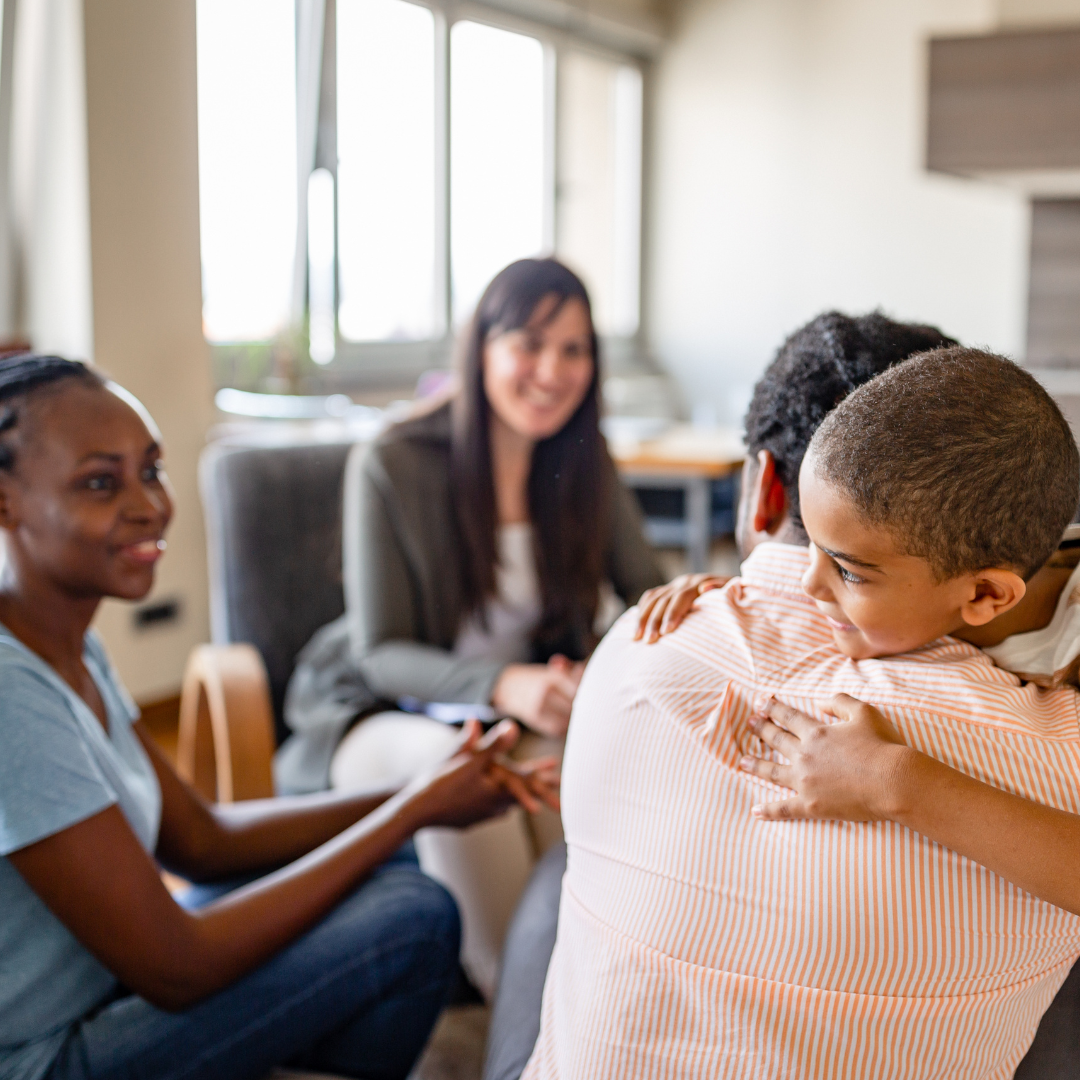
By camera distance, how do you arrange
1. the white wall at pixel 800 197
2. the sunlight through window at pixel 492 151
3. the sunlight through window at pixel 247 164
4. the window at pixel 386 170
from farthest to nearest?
the white wall at pixel 800 197, the sunlight through window at pixel 492 151, the window at pixel 386 170, the sunlight through window at pixel 247 164

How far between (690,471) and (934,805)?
2665mm

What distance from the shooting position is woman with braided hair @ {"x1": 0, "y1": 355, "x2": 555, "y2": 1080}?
0.96m

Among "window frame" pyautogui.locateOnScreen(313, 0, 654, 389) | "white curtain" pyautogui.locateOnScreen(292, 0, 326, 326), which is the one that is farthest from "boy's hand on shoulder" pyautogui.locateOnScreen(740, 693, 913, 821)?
"window frame" pyautogui.locateOnScreen(313, 0, 654, 389)

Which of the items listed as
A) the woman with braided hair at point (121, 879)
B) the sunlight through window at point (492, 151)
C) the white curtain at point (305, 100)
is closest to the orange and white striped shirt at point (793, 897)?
the woman with braided hair at point (121, 879)

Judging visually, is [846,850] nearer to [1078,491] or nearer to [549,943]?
[1078,491]

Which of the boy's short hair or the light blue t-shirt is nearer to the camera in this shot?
the boy's short hair

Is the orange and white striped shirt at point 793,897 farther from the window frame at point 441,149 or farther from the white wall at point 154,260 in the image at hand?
the window frame at point 441,149

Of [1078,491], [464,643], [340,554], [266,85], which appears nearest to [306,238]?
[266,85]

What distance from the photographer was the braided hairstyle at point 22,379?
3.40ft

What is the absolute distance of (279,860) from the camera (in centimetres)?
141

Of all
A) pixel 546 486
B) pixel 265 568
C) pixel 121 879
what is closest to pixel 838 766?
pixel 121 879

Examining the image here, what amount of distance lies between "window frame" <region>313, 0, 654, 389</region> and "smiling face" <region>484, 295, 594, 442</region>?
2445 millimetres

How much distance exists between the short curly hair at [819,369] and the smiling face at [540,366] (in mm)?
1000

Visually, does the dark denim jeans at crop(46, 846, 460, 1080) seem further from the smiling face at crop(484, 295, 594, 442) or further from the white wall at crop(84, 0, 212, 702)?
the white wall at crop(84, 0, 212, 702)
